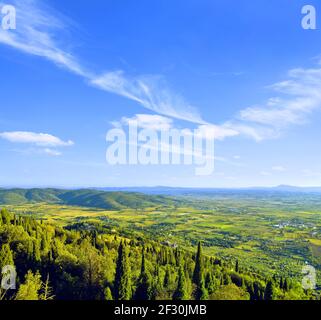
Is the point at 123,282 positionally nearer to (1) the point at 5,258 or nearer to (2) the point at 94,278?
(2) the point at 94,278

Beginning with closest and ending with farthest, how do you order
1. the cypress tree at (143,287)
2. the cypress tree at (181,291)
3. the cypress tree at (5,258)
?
the cypress tree at (5,258)
the cypress tree at (181,291)
the cypress tree at (143,287)

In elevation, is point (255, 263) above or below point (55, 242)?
below

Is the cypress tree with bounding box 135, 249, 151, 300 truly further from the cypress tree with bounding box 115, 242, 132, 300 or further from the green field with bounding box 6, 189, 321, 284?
the green field with bounding box 6, 189, 321, 284

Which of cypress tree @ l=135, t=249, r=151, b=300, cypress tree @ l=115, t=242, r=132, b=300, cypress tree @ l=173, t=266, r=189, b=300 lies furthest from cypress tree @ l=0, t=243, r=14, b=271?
cypress tree @ l=173, t=266, r=189, b=300

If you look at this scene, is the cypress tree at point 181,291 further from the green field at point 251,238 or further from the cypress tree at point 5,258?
the green field at point 251,238

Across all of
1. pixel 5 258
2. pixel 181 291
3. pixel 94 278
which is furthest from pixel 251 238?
pixel 5 258

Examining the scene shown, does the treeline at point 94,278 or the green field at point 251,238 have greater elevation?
the treeline at point 94,278

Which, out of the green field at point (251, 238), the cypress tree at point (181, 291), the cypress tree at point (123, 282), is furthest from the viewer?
the green field at point (251, 238)

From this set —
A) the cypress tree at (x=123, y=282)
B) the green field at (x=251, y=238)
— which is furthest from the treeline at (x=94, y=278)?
the green field at (x=251, y=238)

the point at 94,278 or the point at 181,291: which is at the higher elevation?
the point at 94,278
